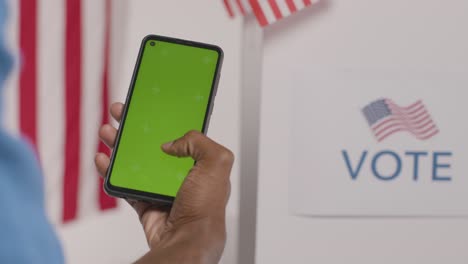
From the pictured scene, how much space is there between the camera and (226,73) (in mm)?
1209

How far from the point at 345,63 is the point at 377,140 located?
16 cm

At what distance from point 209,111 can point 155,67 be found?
95 millimetres

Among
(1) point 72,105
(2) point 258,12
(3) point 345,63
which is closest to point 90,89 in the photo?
(1) point 72,105

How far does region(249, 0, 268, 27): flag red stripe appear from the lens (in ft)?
3.75

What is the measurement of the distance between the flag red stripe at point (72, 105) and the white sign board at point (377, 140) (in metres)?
0.39

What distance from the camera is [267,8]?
1148mm

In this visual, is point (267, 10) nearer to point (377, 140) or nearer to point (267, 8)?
point (267, 8)

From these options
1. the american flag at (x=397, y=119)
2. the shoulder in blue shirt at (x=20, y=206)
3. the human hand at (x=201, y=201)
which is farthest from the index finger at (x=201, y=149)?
the american flag at (x=397, y=119)

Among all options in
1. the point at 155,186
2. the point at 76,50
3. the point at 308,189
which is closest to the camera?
the point at 155,186

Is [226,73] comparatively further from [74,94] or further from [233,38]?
[74,94]

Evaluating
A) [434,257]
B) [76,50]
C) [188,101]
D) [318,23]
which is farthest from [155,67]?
[434,257]

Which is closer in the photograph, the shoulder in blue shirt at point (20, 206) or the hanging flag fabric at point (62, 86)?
the shoulder in blue shirt at point (20, 206)

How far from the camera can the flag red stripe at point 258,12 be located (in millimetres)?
1143

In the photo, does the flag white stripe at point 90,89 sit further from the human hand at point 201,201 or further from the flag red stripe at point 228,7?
the human hand at point 201,201
